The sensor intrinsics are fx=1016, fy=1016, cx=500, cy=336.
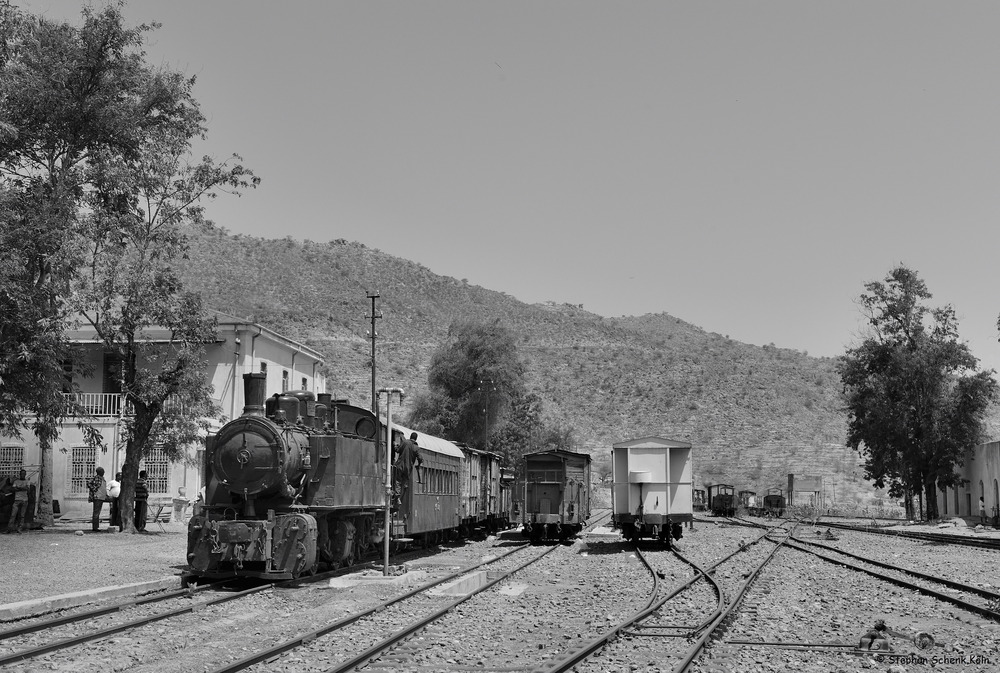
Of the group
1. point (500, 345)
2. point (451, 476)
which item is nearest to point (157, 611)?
point (451, 476)

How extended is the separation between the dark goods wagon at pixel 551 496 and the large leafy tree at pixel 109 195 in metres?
10.1

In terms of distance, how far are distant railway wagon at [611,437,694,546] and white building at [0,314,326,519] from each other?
12780 mm

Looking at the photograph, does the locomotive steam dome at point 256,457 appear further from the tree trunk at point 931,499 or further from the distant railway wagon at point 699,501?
the distant railway wagon at point 699,501

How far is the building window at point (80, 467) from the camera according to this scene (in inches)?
1342

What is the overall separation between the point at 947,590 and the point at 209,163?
72.6ft

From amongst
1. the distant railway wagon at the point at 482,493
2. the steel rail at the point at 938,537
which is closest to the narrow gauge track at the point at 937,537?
the steel rail at the point at 938,537

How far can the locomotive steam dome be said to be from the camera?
16250 mm

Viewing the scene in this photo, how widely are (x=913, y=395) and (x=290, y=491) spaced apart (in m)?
42.2

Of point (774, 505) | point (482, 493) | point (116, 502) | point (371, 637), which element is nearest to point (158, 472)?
point (116, 502)

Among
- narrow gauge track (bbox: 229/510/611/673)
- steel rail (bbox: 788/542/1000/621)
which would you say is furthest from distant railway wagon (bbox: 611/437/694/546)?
narrow gauge track (bbox: 229/510/611/673)

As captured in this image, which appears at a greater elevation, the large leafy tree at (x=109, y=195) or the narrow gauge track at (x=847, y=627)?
the large leafy tree at (x=109, y=195)

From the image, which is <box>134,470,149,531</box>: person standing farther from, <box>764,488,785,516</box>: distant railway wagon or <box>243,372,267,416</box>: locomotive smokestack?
<box>764,488,785,516</box>: distant railway wagon

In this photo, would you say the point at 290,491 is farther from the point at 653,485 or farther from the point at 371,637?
the point at 653,485

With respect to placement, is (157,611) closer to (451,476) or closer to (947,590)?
(947,590)
